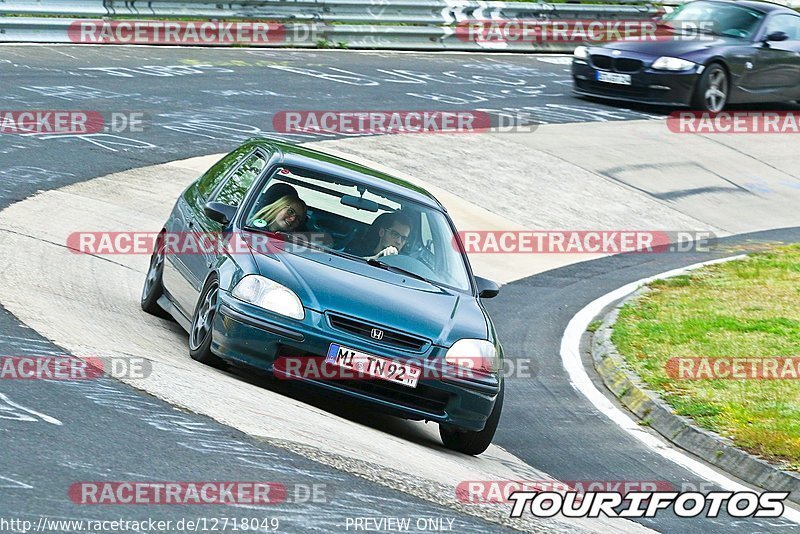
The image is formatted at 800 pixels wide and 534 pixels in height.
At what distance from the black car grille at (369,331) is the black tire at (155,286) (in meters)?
2.33

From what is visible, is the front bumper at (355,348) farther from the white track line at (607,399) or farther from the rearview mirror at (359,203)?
the white track line at (607,399)

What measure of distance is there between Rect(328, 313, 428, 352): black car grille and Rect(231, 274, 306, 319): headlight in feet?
0.67

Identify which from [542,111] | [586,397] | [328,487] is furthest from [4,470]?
[542,111]

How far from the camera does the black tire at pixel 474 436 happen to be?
812 cm

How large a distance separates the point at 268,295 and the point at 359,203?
1402 millimetres

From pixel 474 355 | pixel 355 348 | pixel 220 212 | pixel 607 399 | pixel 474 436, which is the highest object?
pixel 220 212

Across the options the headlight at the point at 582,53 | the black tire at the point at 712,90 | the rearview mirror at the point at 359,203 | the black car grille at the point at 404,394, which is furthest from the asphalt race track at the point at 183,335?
the rearview mirror at the point at 359,203

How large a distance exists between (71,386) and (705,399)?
16.0 ft

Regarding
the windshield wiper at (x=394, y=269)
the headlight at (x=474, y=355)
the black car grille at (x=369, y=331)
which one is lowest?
the headlight at (x=474, y=355)

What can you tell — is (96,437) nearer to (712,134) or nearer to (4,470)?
(4,470)

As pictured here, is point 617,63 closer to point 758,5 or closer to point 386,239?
point 758,5

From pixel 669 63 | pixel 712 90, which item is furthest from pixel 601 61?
pixel 712 90

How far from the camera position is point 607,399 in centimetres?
1041

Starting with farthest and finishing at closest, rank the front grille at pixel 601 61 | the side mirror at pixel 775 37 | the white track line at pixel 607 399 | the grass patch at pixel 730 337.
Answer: the side mirror at pixel 775 37 → the front grille at pixel 601 61 → the grass patch at pixel 730 337 → the white track line at pixel 607 399
